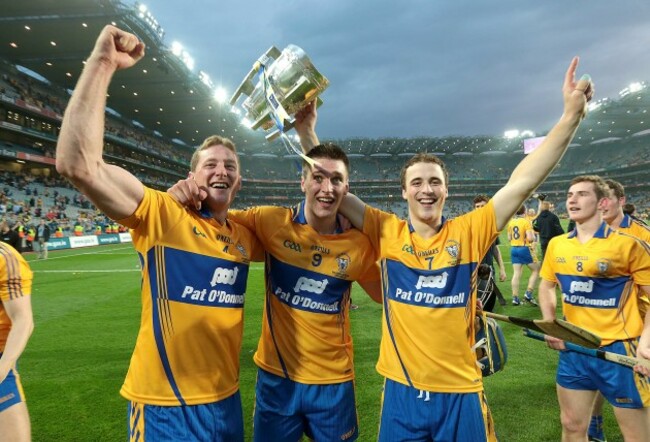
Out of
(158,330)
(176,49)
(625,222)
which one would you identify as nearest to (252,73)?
(158,330)

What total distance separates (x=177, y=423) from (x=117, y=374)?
4.18m

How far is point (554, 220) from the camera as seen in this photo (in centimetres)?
965

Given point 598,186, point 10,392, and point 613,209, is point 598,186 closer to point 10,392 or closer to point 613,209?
point 613,209

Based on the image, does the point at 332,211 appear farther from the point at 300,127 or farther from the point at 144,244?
the point at 144,244

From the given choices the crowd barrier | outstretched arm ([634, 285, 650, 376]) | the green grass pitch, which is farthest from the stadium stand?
outstretched arm ([634, 285, 650, 376])

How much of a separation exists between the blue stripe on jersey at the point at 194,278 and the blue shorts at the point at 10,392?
4.17ft

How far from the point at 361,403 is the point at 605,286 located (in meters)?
2.73

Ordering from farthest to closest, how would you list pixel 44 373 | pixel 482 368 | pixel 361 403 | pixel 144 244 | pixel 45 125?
pixel 45 125 → pixel 44 373 → pixel 361 403 → pixel 482 368 → pixel 144 244

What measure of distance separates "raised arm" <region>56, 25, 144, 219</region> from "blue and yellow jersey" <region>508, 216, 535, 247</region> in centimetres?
1005

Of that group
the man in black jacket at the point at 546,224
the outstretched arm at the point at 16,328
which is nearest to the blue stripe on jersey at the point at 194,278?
the outstretched arm at the point at 16,328

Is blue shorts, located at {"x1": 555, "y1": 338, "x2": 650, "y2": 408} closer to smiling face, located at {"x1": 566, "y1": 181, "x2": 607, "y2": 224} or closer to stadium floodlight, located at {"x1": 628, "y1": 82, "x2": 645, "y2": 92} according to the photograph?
smiling face, located at {"x1": 566, "y1": 181, "x2": 607, "y2": 224}

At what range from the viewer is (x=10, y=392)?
241 centimetres

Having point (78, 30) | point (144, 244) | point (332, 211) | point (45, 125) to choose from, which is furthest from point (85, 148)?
point (45, 125)

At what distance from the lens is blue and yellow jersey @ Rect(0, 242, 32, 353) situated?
2.54 meters
